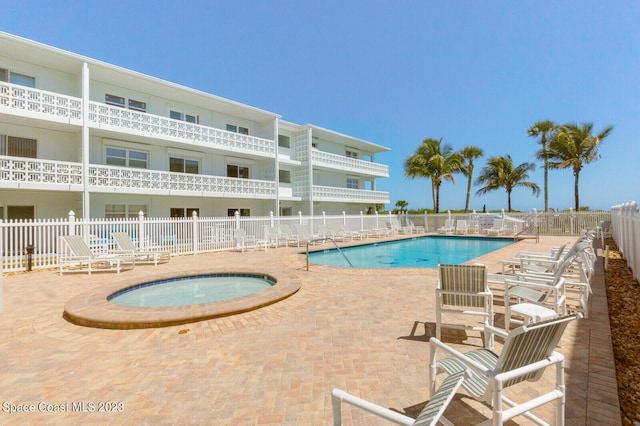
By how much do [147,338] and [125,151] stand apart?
52.4ft

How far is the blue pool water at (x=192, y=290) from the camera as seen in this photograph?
6.75 m

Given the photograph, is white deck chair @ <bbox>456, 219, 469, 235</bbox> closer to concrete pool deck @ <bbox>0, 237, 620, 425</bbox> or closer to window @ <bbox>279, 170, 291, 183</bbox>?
window @ <bbox>279, 170, 291, 183</bbox>

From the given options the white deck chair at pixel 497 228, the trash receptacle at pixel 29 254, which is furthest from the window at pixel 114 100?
the white deck chair at pixel 497 228

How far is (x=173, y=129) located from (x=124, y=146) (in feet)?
9.38

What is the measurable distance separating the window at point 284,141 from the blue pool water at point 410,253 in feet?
40.0

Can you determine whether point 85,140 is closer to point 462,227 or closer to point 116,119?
point 116,119

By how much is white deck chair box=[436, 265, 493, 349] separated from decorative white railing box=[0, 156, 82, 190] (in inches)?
649

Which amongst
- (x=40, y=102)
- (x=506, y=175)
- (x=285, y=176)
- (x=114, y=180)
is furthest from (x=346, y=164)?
Result: (x=40, y=102)

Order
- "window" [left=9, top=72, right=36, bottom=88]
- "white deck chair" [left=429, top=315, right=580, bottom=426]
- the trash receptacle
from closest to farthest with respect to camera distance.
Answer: "white deck chair" [left=429, top=315, right=580, bottom=426], the trash receptacle, "window" [left=9, top=72, right=36, bottom=88]

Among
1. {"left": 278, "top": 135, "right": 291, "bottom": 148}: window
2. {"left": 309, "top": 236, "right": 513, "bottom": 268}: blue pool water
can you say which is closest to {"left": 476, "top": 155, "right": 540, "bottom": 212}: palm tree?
{"left": 309, "top": 236, "right": 513, "bottom": 268}: blue pool water

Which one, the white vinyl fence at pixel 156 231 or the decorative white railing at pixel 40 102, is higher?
the decorative white railing at pixel 40 102

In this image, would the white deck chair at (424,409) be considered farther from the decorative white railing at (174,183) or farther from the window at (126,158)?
the window at (126,158)

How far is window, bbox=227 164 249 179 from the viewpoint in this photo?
21.3 meters

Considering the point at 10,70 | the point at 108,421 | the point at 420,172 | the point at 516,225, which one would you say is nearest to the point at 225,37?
the point at 10,70
